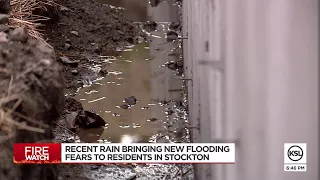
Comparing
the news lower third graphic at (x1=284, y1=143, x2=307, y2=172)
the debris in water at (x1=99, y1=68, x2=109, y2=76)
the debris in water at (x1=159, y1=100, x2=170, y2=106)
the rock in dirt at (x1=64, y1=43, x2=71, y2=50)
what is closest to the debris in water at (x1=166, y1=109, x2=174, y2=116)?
the debris in water at (x1=159, y1=100, x2=170, y2=106)

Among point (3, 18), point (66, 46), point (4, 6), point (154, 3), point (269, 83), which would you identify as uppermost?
point (154, 3)

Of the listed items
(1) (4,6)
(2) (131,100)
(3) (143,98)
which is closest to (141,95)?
(3) (143,98)

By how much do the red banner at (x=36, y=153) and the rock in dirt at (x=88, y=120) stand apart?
1.99 meters

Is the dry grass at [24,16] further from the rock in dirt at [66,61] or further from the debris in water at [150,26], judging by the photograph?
the debris in water at [150,26]

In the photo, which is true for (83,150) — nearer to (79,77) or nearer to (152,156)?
(152,156)

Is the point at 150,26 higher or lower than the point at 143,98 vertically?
higher

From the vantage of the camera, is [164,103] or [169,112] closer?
[169,112]

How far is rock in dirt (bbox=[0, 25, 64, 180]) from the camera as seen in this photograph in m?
2.73

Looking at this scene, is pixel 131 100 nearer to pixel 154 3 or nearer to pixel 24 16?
pixel 24 16

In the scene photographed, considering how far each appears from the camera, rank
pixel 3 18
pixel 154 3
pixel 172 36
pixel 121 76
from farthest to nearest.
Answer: pixel 154 3 → pixel 172 36 → pixel 121 76 → pixel 3 18

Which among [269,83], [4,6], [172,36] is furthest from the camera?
[172,36]

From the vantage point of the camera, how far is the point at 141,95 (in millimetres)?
5641


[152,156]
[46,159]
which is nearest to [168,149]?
[152,156]

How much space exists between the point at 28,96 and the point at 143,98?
2.82m
